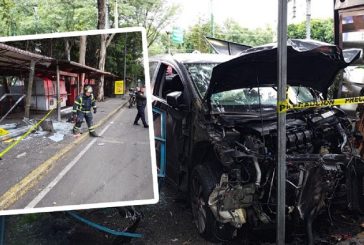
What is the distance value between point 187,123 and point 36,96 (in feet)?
7.02

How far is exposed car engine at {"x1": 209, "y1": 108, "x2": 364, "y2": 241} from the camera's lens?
12.0 feet

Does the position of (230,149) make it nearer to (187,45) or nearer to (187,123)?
(187,123)

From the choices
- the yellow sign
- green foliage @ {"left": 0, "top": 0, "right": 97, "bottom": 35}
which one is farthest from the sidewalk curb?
green foliage @ {"left": 0, "top": 0, "right": 97, "bottom": 35}

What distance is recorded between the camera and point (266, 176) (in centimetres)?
371

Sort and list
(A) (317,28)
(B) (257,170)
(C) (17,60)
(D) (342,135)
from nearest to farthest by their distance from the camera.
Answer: (C) (17,60) → (B) (257,170) → (D) (342,135) → (A) (317,28)

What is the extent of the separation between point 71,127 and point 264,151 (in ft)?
5.48

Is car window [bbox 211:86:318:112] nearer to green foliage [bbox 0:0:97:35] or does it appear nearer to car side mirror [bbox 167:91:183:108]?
car side mirror [bbox 167:91:183:108]

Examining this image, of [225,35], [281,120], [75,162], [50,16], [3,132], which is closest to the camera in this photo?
[3,132]

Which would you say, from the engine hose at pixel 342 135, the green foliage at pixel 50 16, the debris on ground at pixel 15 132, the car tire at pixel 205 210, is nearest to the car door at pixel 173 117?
the car tire at pixel 205 210

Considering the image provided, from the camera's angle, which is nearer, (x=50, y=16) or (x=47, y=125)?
(x=47, y=125)

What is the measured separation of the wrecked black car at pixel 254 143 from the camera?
12.1 ft

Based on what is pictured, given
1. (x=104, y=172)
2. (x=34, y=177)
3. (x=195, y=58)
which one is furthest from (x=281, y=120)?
(x=195, y=58)

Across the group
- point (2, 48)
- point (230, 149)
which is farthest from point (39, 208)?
point (230, 149)

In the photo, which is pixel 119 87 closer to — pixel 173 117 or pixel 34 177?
pixel 34 177
